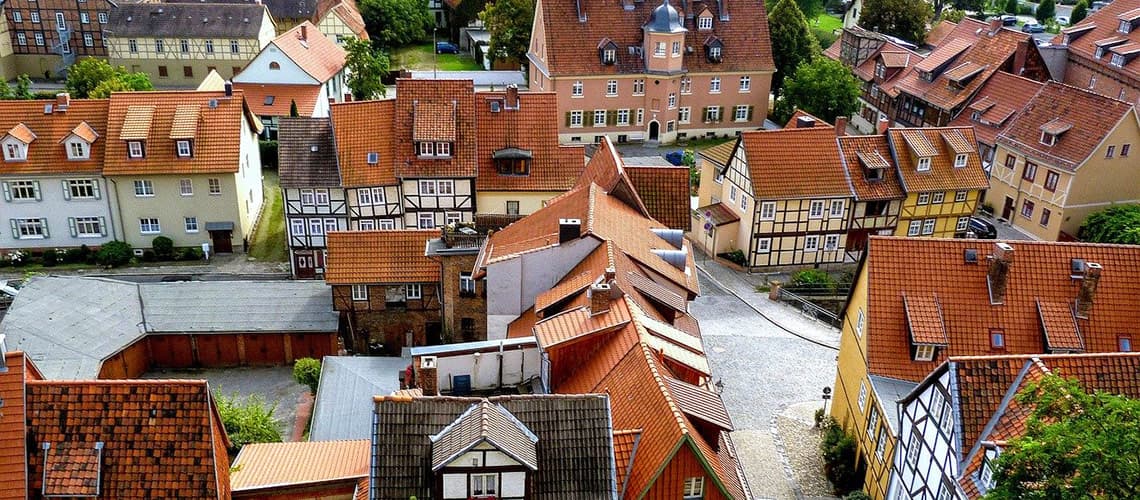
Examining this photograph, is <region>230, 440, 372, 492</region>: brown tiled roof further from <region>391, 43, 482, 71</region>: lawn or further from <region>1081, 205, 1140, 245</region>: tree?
<region>391, 43, 482, 71</region>: lawn

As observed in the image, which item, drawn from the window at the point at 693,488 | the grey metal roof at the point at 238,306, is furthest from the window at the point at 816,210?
the window at the point at 693,488

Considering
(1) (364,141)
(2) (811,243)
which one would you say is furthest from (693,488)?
(1) (364,141)

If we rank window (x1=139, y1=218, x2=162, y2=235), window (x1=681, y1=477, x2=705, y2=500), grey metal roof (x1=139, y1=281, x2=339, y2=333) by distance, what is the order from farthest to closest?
window (x1=139, y1=218, x2=162, y2=235) → grey metal roof (x1=139, y1=281, x2=339, y2=333) → window (x1=681, y1=477, x2=705, y2=500)

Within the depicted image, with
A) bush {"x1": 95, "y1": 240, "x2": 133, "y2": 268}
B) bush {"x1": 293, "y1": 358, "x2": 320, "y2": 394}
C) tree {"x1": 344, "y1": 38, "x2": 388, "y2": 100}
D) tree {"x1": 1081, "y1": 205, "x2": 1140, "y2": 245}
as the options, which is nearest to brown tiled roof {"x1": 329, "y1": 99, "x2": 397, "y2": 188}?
bush {"x1": 95, "y1": 240, "x2": 133, "y2": 268}

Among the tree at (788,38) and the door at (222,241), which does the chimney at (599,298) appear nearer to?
the door at (222,241)

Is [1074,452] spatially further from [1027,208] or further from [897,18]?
[897,18]
